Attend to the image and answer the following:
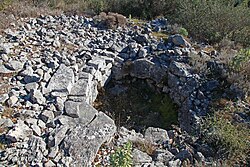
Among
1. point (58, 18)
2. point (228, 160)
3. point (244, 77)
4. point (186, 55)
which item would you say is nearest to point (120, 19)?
point (58, 18)

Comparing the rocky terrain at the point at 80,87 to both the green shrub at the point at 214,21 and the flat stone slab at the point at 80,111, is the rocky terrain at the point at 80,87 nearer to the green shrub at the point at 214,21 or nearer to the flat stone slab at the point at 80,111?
the flat stone slab at the point at 80,111

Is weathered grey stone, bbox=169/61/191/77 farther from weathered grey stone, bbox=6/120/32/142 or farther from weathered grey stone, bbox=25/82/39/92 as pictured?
weathered grey stone, bbox=6/120/32/142

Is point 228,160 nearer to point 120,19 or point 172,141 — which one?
point 172,141

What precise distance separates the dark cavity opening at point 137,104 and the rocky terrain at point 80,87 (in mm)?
192

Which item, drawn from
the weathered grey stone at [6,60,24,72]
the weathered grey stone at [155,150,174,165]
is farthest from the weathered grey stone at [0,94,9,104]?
the weathered grey stone at [155,150,174,165]

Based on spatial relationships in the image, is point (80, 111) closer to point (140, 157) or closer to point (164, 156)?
point (140, 157)

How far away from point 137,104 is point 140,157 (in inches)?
114

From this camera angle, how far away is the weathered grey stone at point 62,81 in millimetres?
6062

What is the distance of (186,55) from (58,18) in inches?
159

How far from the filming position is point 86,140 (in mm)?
4840

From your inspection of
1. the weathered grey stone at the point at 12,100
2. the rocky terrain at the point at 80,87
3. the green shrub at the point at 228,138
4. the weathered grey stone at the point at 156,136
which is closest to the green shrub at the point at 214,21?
the rocky terrain at the point at 80,87

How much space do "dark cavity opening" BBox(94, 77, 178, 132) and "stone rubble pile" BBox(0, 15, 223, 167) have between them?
0.22 metres

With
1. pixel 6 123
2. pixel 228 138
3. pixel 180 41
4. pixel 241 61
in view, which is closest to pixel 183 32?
pixel 180 41

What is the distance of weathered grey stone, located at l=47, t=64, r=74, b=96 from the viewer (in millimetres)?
6062
